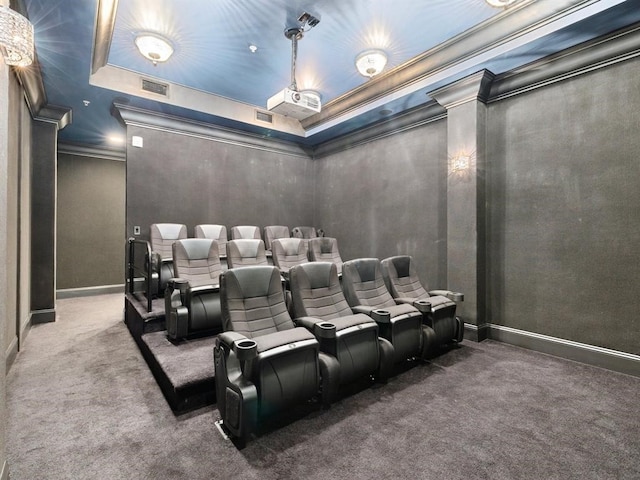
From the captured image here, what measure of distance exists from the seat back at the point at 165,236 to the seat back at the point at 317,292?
2.59 metres

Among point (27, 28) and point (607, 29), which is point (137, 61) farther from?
point (607, 29)

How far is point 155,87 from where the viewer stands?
4555mm

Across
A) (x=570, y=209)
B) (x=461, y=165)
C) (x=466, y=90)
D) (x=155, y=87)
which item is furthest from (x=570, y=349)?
(x=155, y=87)

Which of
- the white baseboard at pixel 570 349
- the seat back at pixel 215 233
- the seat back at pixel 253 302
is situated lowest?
the white baseboard at pixel 570 349

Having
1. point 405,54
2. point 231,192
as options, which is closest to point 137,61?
point 231,192

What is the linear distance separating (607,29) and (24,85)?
585 centimetres

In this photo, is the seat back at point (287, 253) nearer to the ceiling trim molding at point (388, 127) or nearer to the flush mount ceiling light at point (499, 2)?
the ceiling trim molding at point (388, 127)

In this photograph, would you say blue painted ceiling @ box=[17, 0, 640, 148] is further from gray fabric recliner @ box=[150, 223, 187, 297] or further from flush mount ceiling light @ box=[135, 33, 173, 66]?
gray fabric recliner @ box=[150, 223, 187, 297]

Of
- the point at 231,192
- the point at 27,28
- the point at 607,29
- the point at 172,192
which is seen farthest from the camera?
the point at 231,192

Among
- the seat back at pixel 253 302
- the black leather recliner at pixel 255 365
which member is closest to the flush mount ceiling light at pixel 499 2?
the seat back at pixel 253 302

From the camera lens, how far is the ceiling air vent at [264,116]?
5.58m

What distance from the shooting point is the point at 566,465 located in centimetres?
176

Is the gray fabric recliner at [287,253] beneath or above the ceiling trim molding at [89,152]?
beneath

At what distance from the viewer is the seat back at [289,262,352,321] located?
2.74 meters
